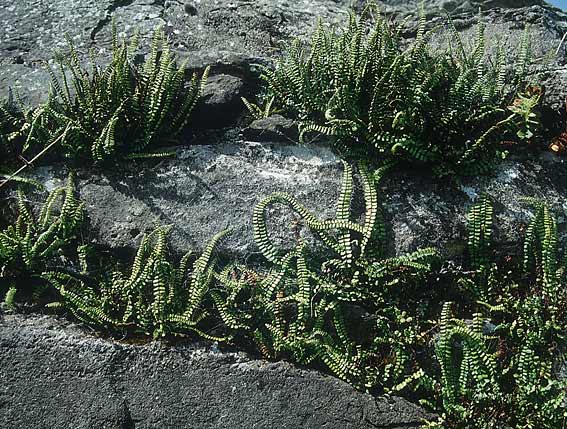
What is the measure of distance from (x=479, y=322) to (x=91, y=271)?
2.72m

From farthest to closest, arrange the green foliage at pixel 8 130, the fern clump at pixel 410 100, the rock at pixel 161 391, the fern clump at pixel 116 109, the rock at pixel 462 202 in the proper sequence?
the green foliage at pixel 8 130 → the fern clump at pixel 116 109 → the fern clump at pixel 410 100 → the rock at pixel 462 202 → the rock at pixel 161 391

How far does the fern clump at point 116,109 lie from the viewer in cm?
525

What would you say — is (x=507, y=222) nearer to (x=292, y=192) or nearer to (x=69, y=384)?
(x=292, y=192)

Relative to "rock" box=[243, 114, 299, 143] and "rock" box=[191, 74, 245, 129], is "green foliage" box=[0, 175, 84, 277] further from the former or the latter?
"rock" box=[243, 114, 299, 143]

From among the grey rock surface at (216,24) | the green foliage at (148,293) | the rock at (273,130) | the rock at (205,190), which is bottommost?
the green foliage at (148,293)

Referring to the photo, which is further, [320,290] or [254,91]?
[254,91]

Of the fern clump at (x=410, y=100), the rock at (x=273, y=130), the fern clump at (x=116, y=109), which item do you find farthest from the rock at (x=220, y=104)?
the fern clump at (x=410, y=100)

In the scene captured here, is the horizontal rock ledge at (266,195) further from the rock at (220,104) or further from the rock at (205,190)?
the rock at (220,104)

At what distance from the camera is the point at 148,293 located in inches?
189

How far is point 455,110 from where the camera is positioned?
199 inches

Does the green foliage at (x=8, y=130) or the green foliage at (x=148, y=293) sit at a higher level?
the green foliage at (x=8, y=130)

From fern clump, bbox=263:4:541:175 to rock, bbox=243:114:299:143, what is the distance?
10 cm

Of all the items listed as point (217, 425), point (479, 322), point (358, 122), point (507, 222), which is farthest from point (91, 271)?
point (507, 222)

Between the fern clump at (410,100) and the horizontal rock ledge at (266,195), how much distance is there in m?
0.22
